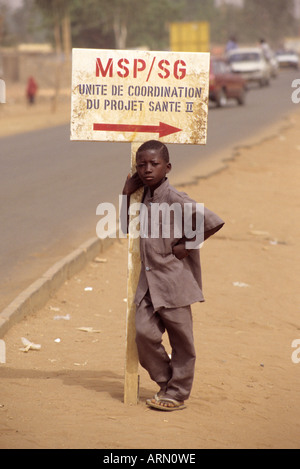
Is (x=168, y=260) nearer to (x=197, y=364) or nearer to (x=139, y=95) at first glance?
(x=139, y=95)

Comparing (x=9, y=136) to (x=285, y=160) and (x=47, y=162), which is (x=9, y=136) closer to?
(x=47, y=162)

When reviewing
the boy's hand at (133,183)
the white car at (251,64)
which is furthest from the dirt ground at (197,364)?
the white car at (251,64)

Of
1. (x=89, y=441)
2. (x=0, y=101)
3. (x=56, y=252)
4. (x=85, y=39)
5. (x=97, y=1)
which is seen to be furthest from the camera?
(x=85, y=39)

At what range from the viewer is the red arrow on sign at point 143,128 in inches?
172

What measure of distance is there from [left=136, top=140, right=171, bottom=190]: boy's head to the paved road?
105 inches

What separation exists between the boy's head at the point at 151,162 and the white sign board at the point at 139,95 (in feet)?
0.84

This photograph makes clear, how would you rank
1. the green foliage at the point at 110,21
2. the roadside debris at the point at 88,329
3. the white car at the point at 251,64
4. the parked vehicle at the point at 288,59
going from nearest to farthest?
1. the roadside debris at the point at 88,329
2. the white car at the point at 251,64
3. the green foliage at the point at 110,21
4. the parked vehicle at the point at 288,59

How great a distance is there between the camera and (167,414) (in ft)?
14.1

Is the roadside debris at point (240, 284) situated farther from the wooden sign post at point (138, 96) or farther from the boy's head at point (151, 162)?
the boy's head at point (151, 162)

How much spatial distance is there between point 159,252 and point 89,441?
3.26ft

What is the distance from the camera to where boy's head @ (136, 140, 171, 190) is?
4.11 meters

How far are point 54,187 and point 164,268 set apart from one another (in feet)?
26.9

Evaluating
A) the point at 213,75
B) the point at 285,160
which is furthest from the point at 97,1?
the point at 285,160

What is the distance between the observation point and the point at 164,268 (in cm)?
413
